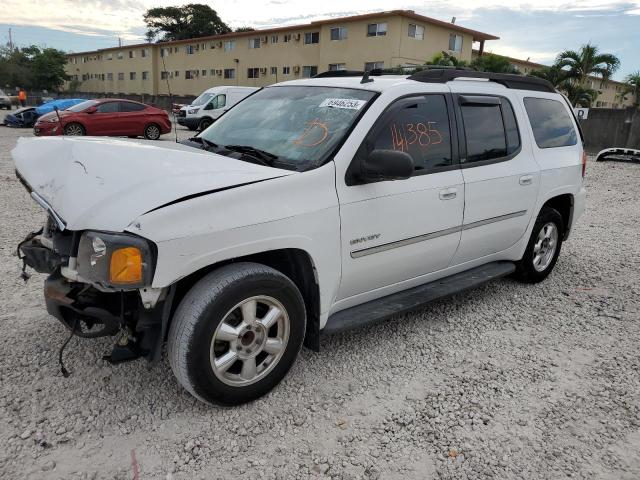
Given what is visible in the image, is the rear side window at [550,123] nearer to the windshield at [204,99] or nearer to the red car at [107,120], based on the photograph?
the red car at [107,120]

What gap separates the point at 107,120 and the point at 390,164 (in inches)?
653

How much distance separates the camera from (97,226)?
2354mm

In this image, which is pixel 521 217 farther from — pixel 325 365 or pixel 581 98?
pixel 581 98

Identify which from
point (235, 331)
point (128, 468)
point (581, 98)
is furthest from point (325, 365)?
point (581, 98)

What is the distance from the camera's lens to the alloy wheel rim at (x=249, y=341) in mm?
2652

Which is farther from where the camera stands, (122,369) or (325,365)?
(325,365)

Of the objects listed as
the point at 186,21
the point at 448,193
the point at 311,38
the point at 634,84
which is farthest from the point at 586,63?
the point at 186,21

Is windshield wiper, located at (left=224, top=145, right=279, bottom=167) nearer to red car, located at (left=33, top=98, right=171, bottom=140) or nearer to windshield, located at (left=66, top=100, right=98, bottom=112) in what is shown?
red car, located at (left=33, top=98, right=171, bottom=140)

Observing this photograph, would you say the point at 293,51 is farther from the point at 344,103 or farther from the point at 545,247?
the point at 344,103

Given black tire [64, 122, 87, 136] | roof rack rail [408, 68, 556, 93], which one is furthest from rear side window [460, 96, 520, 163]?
black tire [64, 122, 87, 136]

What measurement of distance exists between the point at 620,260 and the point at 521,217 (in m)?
2.37

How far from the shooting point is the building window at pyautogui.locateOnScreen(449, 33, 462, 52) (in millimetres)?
36750

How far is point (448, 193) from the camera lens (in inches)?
141

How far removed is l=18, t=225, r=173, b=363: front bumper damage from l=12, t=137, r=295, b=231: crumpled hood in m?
0.21
